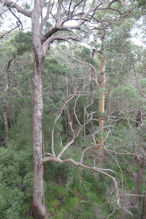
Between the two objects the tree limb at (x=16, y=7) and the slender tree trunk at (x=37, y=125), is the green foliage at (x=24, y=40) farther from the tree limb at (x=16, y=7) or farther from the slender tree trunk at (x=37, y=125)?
the slender tree trunk at (x=37, y=125)

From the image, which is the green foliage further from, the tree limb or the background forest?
the tree limb

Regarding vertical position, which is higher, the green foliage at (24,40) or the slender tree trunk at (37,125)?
the green foliage at (24,40)

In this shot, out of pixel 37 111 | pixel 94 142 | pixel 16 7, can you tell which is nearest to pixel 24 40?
pixel 16 7

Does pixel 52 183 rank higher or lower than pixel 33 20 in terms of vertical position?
lower

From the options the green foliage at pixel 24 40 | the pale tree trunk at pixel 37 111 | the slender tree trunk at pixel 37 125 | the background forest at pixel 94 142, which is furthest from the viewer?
the green foliage at pixel 24 40

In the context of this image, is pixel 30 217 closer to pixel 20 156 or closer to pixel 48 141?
pixel 20 156

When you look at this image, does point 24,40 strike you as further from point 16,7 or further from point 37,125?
point 37,125

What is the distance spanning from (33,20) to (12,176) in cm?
454

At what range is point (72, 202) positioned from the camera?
4949 mm

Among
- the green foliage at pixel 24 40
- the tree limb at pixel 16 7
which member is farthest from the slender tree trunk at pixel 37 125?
the green foliage at pixel 24 40

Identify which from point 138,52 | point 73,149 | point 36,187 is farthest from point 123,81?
point 36,187

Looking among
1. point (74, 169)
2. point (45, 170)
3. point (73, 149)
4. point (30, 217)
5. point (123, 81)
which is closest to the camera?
point (30, 217)

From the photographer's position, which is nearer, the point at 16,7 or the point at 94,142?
the point at 16,7

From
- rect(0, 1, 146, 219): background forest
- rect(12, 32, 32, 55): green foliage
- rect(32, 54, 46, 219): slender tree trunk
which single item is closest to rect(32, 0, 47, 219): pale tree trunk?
rect(32, 54, 46, 219): slender tree trunk
